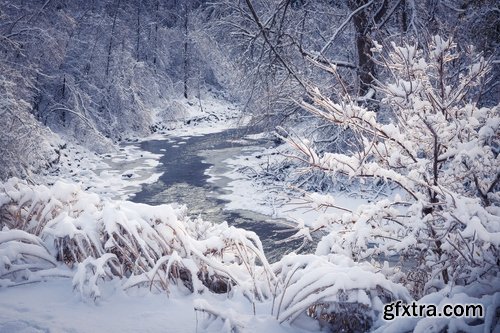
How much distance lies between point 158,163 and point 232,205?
6.40m

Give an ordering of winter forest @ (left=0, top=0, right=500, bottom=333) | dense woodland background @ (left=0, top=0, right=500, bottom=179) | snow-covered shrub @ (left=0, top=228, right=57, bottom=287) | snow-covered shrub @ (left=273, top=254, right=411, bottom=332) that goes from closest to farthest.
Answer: winter forest @ (left=0, top=0, right=500, bottom=333) < snow-covered shrub @ (left=273, top=254, right=411, bottom=332) < snow-covered shrub @ (left=0, top=228, right=57, bottom=287) < dense woodland background @ (left=0, top=0, right=500, bottom=179)

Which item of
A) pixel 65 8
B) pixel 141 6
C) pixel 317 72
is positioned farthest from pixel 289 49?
pixel 141 6

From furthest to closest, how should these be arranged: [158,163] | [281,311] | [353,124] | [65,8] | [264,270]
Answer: [65,8]
[158,163]
[264,270]
[353,124]
[281,311]

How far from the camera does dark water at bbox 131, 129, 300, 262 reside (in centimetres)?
1080

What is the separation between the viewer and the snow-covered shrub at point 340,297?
8.80ft

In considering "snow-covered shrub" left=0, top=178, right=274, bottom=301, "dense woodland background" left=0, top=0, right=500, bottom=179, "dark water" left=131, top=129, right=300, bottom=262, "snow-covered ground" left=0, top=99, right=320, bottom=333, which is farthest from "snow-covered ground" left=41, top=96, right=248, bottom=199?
"snow-covered ground" left=0, top=99, right=320, bottom=333

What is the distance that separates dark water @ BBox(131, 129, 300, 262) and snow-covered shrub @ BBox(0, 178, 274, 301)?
1.94 m

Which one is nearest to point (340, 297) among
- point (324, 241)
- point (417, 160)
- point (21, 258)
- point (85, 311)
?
point (324, 241)

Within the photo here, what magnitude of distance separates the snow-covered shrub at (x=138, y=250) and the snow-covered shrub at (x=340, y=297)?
59 cm

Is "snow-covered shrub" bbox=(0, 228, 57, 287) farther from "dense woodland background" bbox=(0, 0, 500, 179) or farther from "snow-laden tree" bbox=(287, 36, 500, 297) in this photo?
"snow-laden tree" bbox=(287, 36, 500, 297)

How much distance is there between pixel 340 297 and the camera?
106 inches

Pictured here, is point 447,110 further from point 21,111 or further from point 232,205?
point 21,111

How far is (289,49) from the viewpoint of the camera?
1247 cm

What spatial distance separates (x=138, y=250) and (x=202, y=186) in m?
11.1
